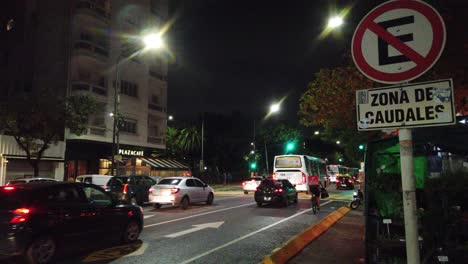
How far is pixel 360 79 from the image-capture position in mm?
14211

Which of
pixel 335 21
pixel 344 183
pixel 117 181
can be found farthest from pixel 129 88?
pixel 335 21

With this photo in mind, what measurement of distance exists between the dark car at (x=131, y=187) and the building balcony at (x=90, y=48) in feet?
49.7

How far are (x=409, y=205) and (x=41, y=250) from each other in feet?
22.1

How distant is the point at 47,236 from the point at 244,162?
58690mm

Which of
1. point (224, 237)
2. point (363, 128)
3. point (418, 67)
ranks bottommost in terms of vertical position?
point (224, 237)

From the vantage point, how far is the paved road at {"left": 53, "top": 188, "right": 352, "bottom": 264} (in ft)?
26.3

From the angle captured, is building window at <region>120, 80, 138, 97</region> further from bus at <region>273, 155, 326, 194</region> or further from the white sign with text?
the white sign with text

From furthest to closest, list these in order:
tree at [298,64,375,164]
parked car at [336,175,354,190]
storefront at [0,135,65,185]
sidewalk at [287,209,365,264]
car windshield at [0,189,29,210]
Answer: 1. parked car at [336,175,354,190]
2. storefront at [0,135,65,185]
3. tree at [298,64,375,164]
4. sidewalk at [287,209,365,264]
5. car windshield at [0,189,29,210]

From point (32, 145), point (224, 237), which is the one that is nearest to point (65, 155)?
point (32, 145)

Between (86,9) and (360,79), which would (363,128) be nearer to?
(360,79)

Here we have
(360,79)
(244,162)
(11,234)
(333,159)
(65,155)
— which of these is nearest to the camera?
(11,234)

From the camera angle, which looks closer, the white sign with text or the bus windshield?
the white sign with text

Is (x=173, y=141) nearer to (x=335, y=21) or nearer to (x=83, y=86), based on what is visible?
(x=83, y=86)

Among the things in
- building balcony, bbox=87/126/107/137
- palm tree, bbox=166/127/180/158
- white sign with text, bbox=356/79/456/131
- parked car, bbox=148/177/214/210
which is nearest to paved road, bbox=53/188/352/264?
parked car, bbox=148/177/214/210
